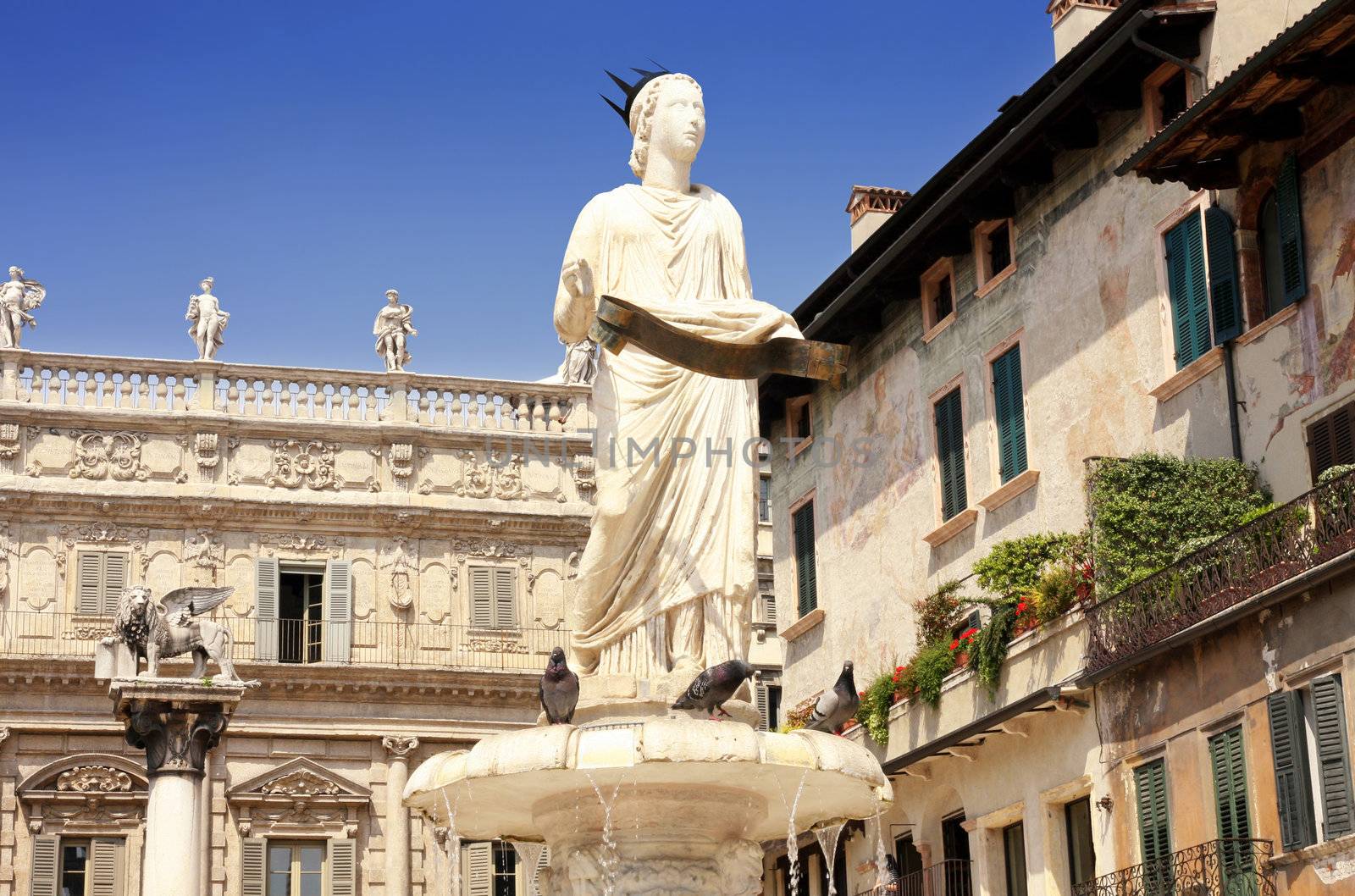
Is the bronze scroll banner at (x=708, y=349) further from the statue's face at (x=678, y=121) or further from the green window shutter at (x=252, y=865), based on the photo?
the green window shutter at (x=252, y=865)

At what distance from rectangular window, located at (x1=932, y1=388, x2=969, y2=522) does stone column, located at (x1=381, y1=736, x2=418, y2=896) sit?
54.4 feet

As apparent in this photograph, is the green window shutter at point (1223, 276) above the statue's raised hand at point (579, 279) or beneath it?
above

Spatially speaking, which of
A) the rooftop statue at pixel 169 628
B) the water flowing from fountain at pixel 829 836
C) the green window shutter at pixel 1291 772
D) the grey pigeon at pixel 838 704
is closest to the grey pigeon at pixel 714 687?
the grey pigeon at pixel 838 704

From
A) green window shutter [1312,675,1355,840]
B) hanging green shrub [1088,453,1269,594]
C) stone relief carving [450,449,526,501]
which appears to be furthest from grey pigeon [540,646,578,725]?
stone relief carving [450,449,526,501]

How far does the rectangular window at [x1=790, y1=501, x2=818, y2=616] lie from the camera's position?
34.6 metres

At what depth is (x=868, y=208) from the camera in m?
37.5

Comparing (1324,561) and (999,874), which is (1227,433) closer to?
(1324,561)

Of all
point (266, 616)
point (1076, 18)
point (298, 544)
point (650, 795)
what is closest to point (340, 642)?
point (266, 616)

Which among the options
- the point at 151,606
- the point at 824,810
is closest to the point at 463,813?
the point at 824,810

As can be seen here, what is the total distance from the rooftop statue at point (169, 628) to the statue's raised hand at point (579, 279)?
22.4m

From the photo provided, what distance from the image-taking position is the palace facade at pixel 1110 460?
21.2 metres

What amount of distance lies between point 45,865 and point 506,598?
10.0 meters

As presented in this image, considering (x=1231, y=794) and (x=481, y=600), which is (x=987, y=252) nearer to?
(x=1231, y=794)

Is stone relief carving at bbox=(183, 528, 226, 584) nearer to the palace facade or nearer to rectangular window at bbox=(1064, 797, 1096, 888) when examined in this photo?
the palace facade
